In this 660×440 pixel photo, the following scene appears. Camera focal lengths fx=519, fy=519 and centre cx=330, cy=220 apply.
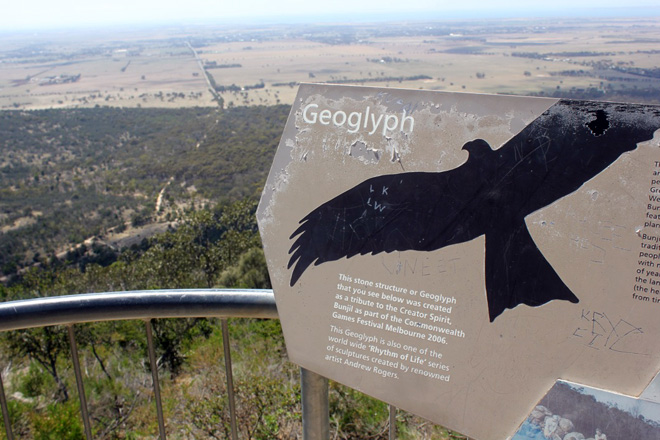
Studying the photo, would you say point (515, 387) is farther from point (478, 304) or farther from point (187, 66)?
point (187, 66)

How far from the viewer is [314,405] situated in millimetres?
1375

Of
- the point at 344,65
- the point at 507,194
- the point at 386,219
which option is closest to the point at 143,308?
the point at 386,219

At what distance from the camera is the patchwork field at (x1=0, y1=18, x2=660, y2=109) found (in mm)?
32281

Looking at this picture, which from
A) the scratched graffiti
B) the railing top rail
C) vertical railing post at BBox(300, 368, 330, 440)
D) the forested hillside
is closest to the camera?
the scratched graffiti

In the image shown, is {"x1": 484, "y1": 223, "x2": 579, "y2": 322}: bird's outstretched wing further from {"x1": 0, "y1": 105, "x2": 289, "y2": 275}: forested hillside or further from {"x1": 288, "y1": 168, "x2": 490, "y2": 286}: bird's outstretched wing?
{"x1": 0, "y1": 105, "x2": 289, "y2": 275}: forested hillside

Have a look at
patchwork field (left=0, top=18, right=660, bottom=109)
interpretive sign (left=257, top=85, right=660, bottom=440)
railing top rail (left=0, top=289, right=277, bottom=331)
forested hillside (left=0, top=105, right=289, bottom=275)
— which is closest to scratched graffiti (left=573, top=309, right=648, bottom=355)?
interpretive sign (left=257, top=85, right=660, bottom=440)

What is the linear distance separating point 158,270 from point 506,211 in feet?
44.7

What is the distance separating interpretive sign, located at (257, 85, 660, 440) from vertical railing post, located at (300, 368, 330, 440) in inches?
2.6

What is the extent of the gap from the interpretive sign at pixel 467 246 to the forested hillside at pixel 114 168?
1083 inches

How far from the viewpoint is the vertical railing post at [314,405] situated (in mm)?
1349

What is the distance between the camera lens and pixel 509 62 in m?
51.6

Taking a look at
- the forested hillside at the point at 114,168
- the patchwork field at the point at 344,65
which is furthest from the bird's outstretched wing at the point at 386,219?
the forested hillside at the point at 114,168

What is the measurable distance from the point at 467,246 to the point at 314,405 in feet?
2.01

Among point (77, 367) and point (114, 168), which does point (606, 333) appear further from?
point (114, 168)
